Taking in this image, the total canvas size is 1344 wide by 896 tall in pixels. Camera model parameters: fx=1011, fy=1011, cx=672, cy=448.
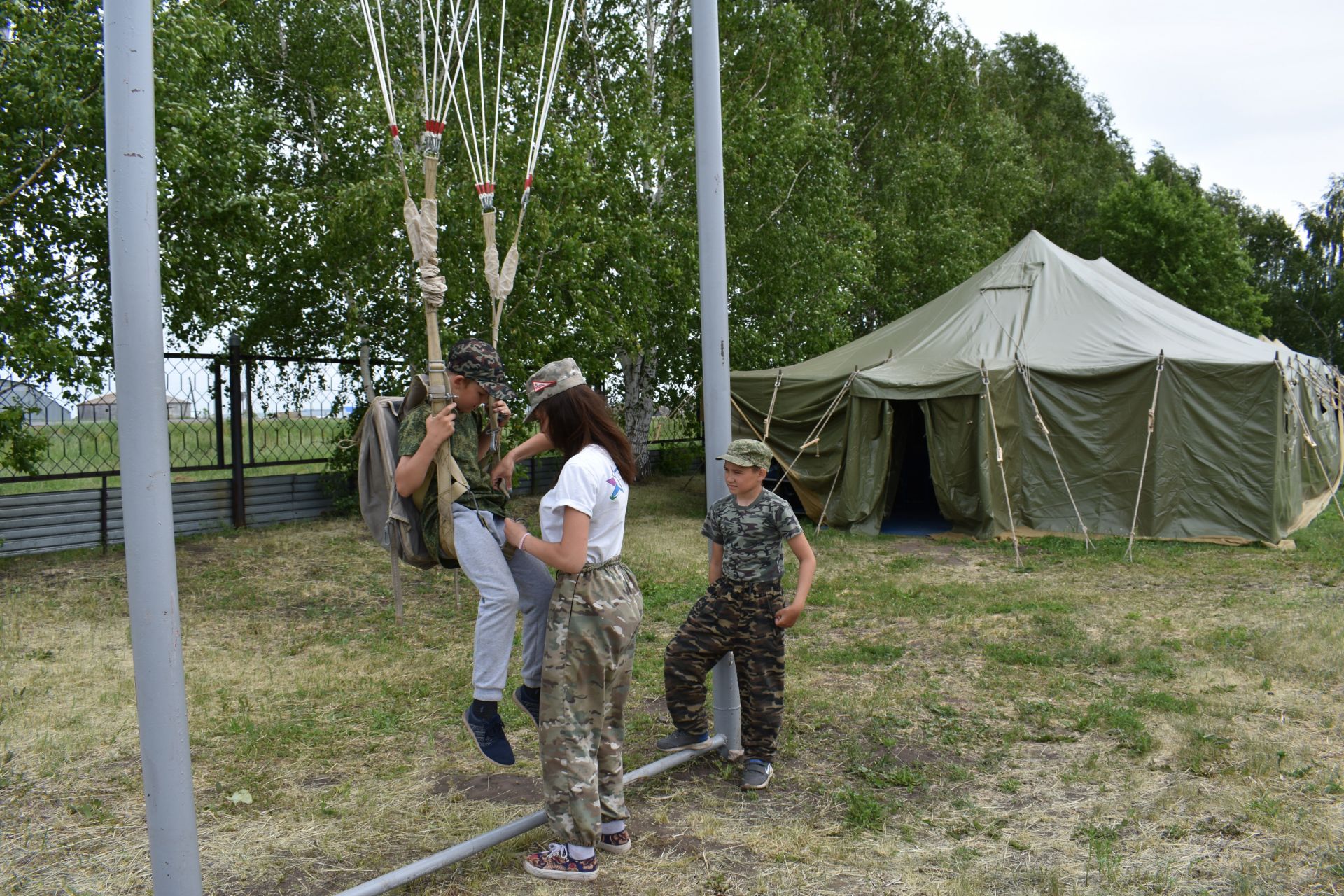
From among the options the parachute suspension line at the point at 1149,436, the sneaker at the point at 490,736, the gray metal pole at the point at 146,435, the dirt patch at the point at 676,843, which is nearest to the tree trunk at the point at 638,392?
the parachute suspension line at the point at 1149,436

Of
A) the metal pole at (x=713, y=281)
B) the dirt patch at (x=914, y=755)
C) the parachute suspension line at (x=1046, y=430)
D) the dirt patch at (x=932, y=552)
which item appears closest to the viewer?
the metal pole at (x=713, y=281)

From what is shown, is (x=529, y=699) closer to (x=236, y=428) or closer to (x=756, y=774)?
(x=756, y=774)

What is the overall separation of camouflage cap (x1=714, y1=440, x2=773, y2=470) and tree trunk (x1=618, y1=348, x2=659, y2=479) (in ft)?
36.0

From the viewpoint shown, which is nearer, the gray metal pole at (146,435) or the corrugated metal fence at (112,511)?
the gray metal pole at (146,435)

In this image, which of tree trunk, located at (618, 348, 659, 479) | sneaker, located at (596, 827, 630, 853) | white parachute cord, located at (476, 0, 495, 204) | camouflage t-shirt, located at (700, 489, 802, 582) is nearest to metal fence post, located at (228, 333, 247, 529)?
white parachute cord, located at (476, 0, 495, 204)

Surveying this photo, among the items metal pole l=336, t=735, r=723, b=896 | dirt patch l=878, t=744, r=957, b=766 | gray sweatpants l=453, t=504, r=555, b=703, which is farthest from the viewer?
dirt patch l=878, t=744, r=957, b=766

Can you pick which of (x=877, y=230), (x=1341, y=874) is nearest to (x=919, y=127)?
(x=877, y=230)

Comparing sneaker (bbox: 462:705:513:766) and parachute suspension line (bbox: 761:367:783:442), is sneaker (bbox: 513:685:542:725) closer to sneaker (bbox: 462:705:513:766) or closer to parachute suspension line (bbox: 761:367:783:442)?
sneaker (bbox: 462:705:513:766)

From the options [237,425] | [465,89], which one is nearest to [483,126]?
[465,89]

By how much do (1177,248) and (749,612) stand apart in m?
27.7

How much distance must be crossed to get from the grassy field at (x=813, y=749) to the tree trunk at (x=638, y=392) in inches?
289

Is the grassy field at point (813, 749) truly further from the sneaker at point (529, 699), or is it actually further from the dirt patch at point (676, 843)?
the sneaker at point (529, 699)

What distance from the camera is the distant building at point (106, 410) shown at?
29.9 ft

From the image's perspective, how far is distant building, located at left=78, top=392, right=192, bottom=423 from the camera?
29.9 feet
